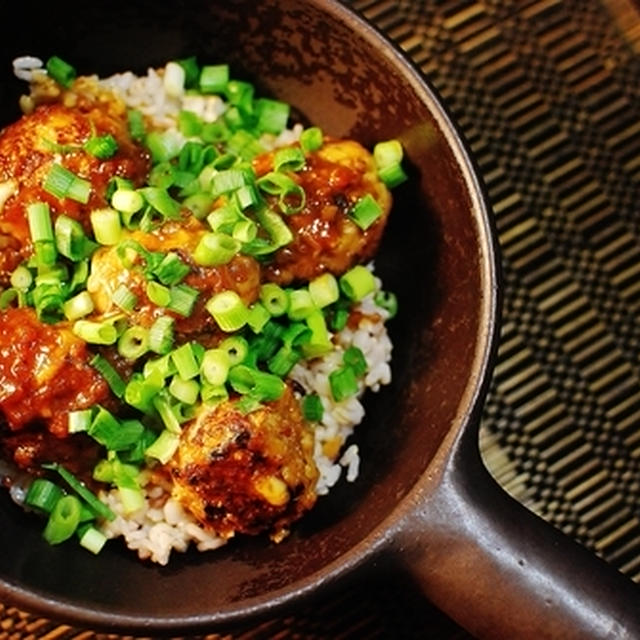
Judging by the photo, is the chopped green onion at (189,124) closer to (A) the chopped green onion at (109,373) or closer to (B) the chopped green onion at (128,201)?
(B) the chopped green onion at (128,201)

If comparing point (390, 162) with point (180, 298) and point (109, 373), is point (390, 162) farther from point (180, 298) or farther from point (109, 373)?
point (109, 373)

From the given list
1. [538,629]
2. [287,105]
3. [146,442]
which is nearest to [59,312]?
[146,442]

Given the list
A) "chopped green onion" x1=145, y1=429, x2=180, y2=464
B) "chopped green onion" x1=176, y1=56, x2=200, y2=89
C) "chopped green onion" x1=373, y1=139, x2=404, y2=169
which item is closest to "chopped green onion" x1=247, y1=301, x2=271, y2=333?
"chopped green onion" x1=145, y1=429, x2=180, y2=464

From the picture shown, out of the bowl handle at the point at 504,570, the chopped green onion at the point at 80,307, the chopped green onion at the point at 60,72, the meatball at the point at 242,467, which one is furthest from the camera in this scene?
the chopped green onion at the point at 60,72

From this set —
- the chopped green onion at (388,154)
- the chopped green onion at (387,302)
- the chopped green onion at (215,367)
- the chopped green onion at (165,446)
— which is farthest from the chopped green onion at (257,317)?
the chopped green onion at (388,154)

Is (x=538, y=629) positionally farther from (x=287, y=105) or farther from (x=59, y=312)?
(x=287, y=105)
